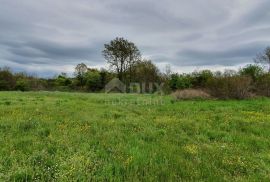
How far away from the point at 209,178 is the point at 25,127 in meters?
6.70

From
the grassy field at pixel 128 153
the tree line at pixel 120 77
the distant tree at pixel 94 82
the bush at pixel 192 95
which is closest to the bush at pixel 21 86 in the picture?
the tree line at pixel 120 77

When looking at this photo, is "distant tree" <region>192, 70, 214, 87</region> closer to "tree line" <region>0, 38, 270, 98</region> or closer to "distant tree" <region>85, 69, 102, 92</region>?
"tree line" <region>0, 38, 270, 98</region>

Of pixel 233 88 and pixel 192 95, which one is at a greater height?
pixel 233 88

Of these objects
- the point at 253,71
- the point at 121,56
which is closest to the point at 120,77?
the point at 121,56

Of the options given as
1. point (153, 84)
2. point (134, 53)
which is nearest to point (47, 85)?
point (134, 53)

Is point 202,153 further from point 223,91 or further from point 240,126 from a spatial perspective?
point 223,91

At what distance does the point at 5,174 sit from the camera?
4691 millimetres

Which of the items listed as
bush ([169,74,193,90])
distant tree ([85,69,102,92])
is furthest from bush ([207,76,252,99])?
distant tree ([85,69,102,92])

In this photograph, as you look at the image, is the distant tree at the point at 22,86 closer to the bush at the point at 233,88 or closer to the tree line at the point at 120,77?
the tree line at the point at 120,77

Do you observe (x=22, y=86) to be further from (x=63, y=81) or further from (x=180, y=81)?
(x=180, y=81)

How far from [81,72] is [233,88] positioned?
55.1m

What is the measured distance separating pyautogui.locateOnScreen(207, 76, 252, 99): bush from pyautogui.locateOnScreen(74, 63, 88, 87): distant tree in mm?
45107

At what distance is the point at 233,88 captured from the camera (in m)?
27.2

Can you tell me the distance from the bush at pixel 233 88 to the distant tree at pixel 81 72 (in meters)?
45.1
